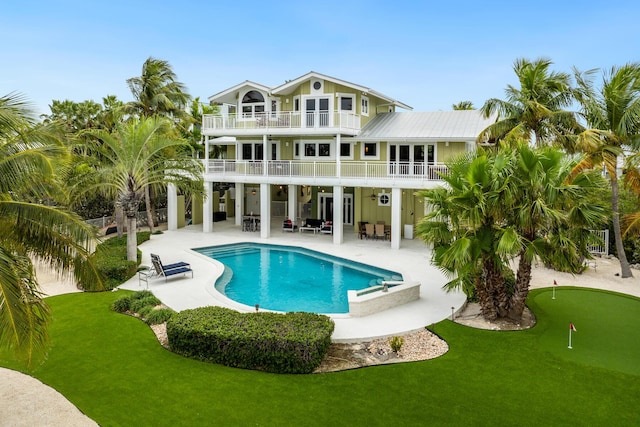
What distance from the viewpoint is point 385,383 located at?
9.95 meters

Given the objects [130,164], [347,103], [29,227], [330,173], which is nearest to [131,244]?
[130,164]

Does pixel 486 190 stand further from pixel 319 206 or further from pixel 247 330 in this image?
pixel 319 206

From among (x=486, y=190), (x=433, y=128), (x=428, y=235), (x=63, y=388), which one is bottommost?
(x=63, y=388)

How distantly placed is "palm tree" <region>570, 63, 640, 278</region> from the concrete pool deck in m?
7.57

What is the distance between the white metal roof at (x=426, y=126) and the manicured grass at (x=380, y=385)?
14.9 meters

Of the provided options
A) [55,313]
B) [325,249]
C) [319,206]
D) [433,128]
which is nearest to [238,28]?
[319,206]

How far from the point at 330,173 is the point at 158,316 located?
14739mm

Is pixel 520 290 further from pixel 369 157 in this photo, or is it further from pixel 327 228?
pixel 369 157

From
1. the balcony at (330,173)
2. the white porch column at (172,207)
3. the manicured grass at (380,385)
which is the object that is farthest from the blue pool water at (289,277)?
the white porch column at (172,207)

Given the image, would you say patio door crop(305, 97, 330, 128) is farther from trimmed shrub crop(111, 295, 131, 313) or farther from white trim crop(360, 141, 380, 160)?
trimmed shrub crop(111, 295, 131, 313)

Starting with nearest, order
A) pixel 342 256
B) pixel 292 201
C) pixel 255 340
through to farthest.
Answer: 1. pixel 255 340
2. pixel 342 256
3. pixel 292 201

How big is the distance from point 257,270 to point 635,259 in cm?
1714

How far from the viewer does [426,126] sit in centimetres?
2752


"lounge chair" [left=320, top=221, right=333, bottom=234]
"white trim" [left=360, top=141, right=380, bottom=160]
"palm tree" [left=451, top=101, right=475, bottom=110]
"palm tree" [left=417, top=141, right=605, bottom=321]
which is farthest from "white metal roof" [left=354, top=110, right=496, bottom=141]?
"palm tree" [left=451, top=101, right=475, bottom=110]
